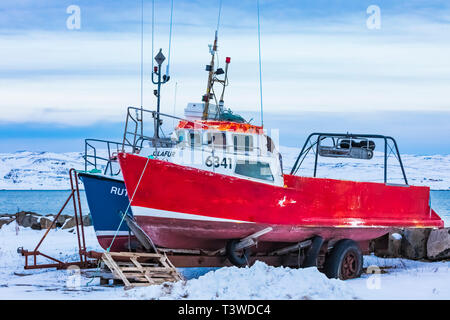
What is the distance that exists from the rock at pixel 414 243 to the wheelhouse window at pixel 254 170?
506 cm

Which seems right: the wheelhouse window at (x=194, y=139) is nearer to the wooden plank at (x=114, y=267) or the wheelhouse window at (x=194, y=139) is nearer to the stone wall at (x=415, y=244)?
the wooden plank at (x=114, y=267)

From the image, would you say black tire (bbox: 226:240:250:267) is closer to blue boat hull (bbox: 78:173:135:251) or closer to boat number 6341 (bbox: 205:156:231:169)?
boat number 6341 (bbox: 205:156:231:169)

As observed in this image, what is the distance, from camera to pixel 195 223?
11.3m

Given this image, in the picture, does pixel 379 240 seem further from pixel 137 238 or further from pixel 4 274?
pixel 4 274

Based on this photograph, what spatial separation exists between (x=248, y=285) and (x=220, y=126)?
4.06m

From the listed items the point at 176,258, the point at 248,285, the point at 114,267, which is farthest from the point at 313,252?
the point at 114,267

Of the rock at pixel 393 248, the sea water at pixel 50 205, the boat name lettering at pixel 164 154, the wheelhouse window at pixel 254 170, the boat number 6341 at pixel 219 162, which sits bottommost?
the sea water at pixel 50 205

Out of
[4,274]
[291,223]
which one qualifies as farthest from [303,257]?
[4,274]

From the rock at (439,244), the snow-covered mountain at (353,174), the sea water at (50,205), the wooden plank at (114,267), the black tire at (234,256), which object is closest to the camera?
the wooden plank at (114,267)

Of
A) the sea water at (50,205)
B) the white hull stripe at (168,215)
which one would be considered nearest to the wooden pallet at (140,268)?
the white hull stripe at (168,215)

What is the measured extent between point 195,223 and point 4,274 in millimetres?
4199

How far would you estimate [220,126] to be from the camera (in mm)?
12977

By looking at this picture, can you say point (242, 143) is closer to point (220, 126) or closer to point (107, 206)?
point (220, 126)

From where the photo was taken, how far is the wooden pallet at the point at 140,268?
10570mm
